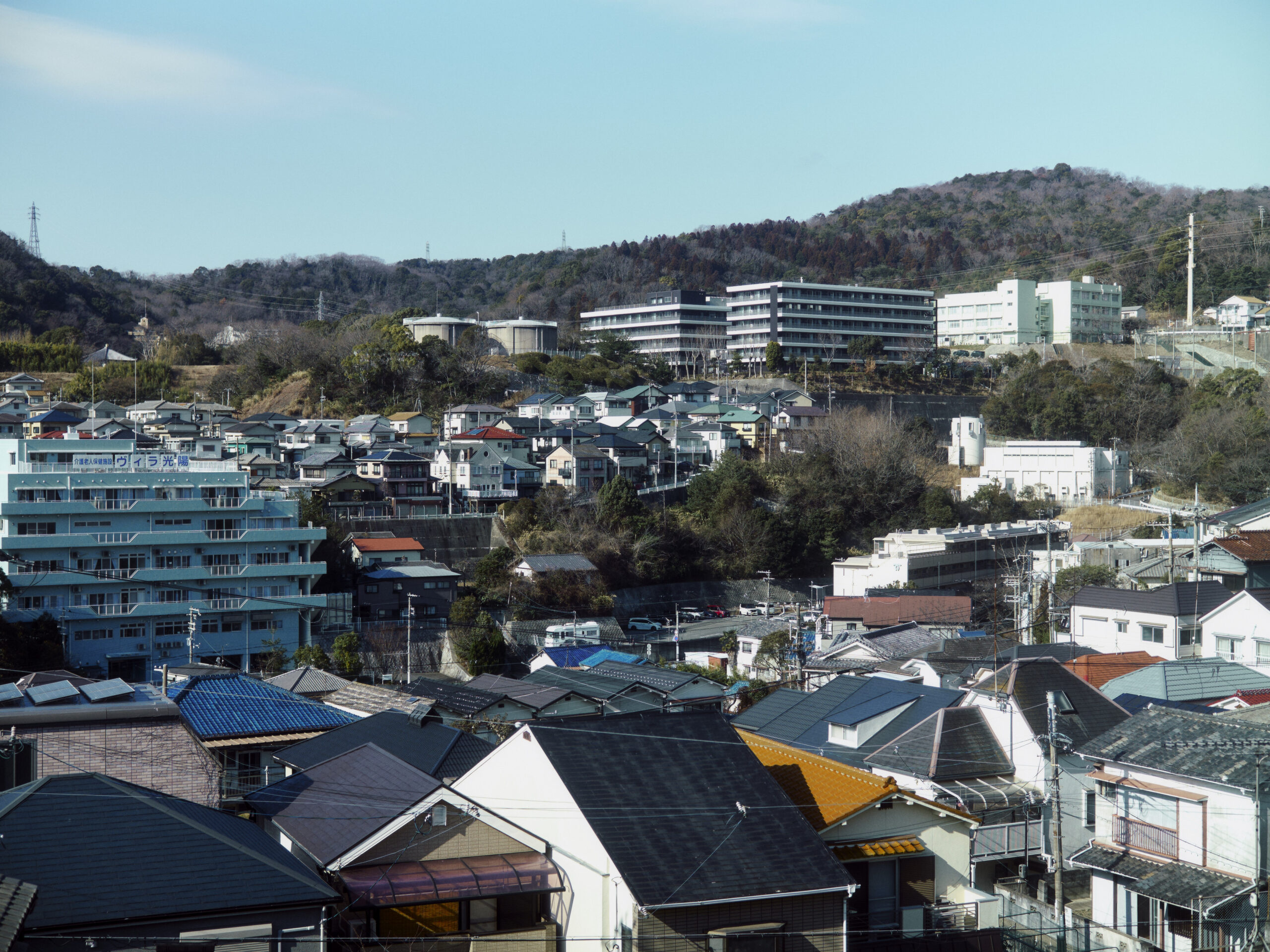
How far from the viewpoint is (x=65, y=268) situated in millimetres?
50469

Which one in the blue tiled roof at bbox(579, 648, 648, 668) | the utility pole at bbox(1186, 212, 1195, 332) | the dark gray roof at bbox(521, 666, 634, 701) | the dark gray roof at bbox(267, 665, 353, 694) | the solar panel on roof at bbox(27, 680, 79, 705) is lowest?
the blue tiled roof at bbox(579, 648, 648, 668)

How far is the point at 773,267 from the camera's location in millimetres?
62750

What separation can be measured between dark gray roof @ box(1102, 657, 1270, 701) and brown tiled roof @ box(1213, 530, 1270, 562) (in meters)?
5.25

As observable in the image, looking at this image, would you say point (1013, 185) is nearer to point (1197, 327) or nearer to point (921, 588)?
point (1197, 327)

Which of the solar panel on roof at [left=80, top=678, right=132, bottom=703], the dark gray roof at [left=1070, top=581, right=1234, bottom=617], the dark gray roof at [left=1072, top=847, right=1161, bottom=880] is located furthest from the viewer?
the dark gray roof at [left=1070, top=581, right=1234, bottom=617]

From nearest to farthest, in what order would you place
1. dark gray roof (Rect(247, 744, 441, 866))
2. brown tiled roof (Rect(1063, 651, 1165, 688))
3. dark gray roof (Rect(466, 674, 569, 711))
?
dark gray roof (Rect(247, 744, 441, 866)) → brown tiled roof (Rect(1063, 651, 1165, 688)) → dark gray roof (Rect(466, 674, 569, 711))

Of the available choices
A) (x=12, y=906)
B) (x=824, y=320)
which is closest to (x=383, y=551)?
(x=12, y=906)

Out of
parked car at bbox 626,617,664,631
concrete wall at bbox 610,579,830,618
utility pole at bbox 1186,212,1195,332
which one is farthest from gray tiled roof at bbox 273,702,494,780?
utility pole at bbox 1186,212,1195,332

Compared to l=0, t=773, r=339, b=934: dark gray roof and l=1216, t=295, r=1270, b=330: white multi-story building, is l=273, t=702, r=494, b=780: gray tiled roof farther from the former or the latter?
l=1216, t=295, r=1270, b=330: white multi-story building

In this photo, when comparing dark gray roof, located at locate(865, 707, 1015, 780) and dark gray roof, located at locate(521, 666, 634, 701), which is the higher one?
dark gray roof, located at locate(865, 707, 1015, 780)

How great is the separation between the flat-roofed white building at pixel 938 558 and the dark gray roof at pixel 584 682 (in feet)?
38.8

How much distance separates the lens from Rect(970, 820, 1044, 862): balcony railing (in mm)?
8359

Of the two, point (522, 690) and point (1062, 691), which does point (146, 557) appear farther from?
point (1062, 691)

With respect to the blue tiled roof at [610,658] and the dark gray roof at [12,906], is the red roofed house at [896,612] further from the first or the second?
the dark gray roof at [12,906]
